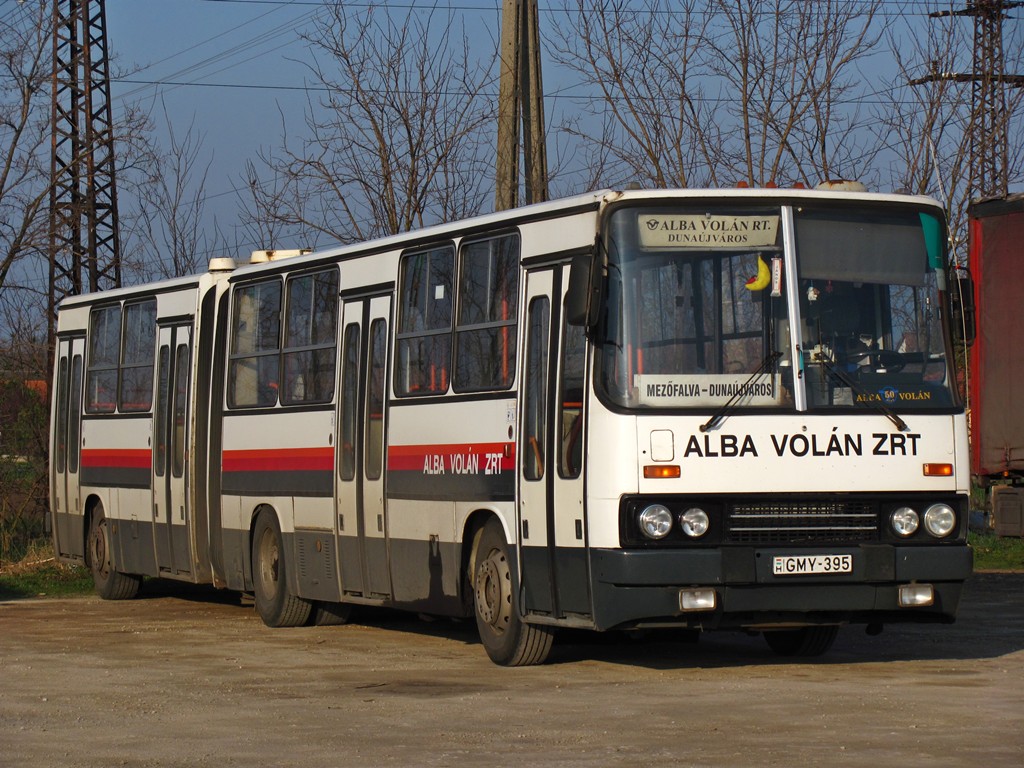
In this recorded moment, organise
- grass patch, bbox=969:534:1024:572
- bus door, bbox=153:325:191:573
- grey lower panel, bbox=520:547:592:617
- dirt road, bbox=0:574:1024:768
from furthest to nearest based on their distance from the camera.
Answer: grass patch, bbox=969:534:1024:572 < bus door, bbox=153:325:191:573 < grey lower panel, bbox=520:547:592:617 < dirt road, bbox=0:574:1024:768

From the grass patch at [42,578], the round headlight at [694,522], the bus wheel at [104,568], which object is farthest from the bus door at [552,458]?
the grass patch at [42,578]

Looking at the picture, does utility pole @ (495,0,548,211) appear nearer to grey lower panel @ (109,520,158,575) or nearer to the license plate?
grey lower panel @ (109,520,158,575)

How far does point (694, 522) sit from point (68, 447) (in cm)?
1120

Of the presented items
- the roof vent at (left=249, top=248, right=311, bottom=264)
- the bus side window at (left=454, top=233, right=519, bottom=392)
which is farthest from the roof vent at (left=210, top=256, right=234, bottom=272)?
the bus side window at (left=454, top=233, right=519, bottom=392)

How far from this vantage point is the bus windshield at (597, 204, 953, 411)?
11.4 meters

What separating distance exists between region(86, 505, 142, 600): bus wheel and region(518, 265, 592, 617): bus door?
860 centimetres

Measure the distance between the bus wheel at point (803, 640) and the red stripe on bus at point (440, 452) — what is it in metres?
2.34

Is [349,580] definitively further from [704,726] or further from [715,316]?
[704,726]

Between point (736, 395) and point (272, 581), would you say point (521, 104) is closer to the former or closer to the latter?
point (272, 581)

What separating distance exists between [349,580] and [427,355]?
2231mm

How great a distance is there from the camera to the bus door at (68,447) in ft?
67.5

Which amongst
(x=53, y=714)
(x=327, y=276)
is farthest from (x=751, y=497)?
(x=327, y=276)

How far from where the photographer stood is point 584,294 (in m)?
11.4

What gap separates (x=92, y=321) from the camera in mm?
20641
